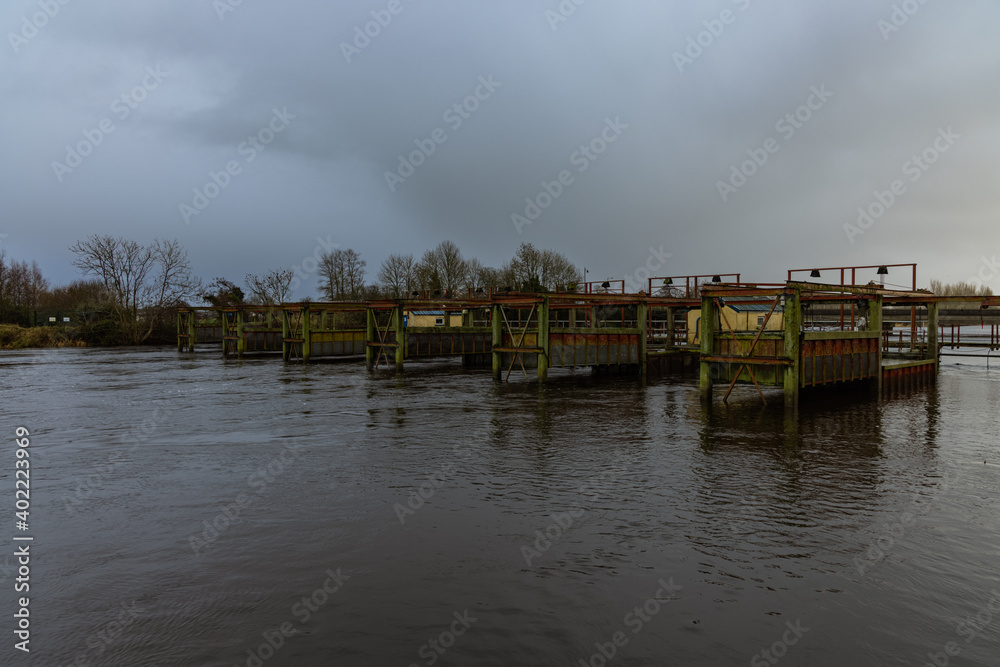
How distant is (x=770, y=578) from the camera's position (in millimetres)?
5672

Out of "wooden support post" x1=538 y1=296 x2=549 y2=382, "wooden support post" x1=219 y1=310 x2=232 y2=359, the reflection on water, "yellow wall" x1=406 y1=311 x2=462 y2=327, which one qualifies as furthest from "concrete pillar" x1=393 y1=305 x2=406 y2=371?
"wooden support post" x1=219 y1=310 x2=232 y2=359

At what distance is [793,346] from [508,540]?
1187 cm

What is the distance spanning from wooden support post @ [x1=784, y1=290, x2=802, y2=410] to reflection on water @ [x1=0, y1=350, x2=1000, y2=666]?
1834 millimetres

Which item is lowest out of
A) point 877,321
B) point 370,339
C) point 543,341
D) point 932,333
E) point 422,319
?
point 370,339

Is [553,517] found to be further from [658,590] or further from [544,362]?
[544,362]

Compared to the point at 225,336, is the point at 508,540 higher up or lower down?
lower down

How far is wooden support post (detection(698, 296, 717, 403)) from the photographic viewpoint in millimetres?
17344

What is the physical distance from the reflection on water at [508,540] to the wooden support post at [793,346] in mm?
1834

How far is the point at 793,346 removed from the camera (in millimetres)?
15703

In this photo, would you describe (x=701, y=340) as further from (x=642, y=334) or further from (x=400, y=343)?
(x=400, y=343)

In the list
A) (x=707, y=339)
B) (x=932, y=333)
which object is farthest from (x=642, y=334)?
(x=932, y=333)

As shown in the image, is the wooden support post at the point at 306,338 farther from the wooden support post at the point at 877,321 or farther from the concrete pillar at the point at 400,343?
the wooden support post at the point at 877,321

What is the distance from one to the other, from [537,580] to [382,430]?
829 centimetres

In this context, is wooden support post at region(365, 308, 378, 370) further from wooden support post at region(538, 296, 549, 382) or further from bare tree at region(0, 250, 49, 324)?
bare tree at region(0, 250, 49, 324)
